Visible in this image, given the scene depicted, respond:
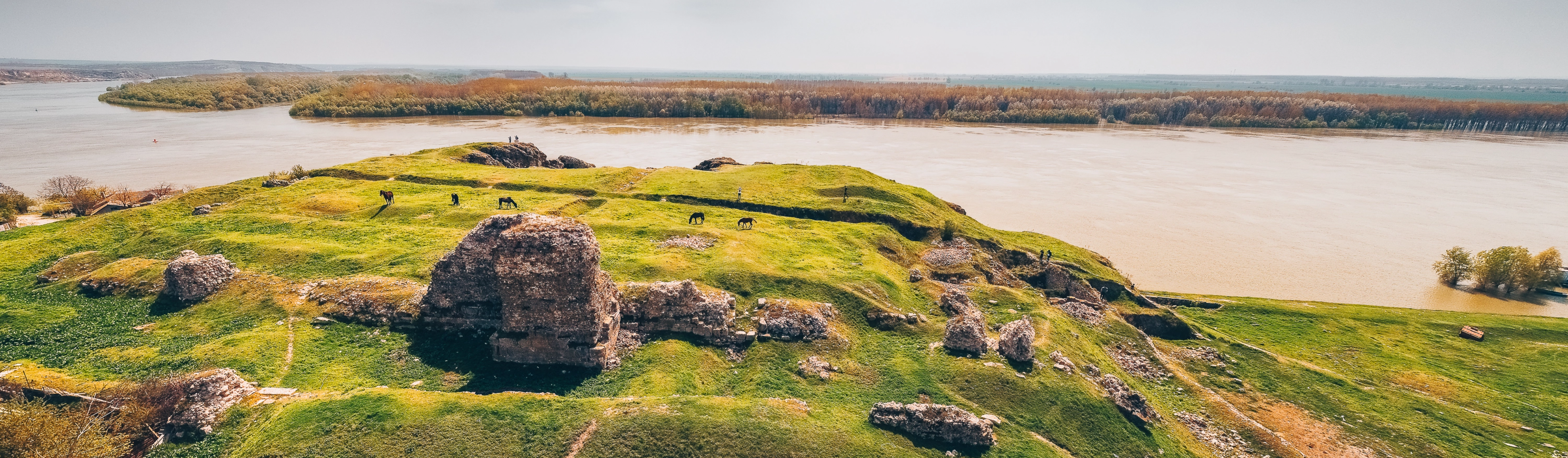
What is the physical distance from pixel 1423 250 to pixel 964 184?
33883 millimetres

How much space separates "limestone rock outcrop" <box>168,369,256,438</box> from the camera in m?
15.3

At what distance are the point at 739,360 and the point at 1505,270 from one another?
4714 centimetres

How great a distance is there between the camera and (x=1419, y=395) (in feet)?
74.5

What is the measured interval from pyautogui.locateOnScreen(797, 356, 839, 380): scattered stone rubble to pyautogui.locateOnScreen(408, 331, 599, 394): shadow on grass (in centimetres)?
655

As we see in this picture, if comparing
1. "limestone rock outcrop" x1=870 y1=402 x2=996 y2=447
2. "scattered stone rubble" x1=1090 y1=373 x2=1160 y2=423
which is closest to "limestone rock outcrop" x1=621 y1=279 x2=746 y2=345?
"limestone rock outcrop" x1=870 y1=402 x2=996 y2=447

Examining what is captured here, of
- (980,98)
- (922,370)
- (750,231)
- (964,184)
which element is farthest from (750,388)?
(980,98)

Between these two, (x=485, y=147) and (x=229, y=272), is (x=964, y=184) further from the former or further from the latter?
(x=229, y=272)

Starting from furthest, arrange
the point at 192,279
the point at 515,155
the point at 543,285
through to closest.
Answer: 1. the point at 515,155
2. the point at 192,279
3. the point at 543,285

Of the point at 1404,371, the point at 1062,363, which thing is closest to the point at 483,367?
the point at 1062,363

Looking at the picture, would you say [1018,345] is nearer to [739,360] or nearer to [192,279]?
[739,360]

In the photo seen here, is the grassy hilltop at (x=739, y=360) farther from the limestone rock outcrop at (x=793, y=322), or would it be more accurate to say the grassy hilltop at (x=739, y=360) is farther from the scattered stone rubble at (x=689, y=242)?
the limestone rock outcrop at (x=793, y=322)

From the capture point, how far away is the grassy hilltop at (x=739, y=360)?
53.0ft

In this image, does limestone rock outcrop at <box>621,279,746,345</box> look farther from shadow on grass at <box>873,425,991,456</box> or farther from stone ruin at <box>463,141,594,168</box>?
stone ruin at <box>463,141,594,168</box>

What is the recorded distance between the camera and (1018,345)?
20.7m
